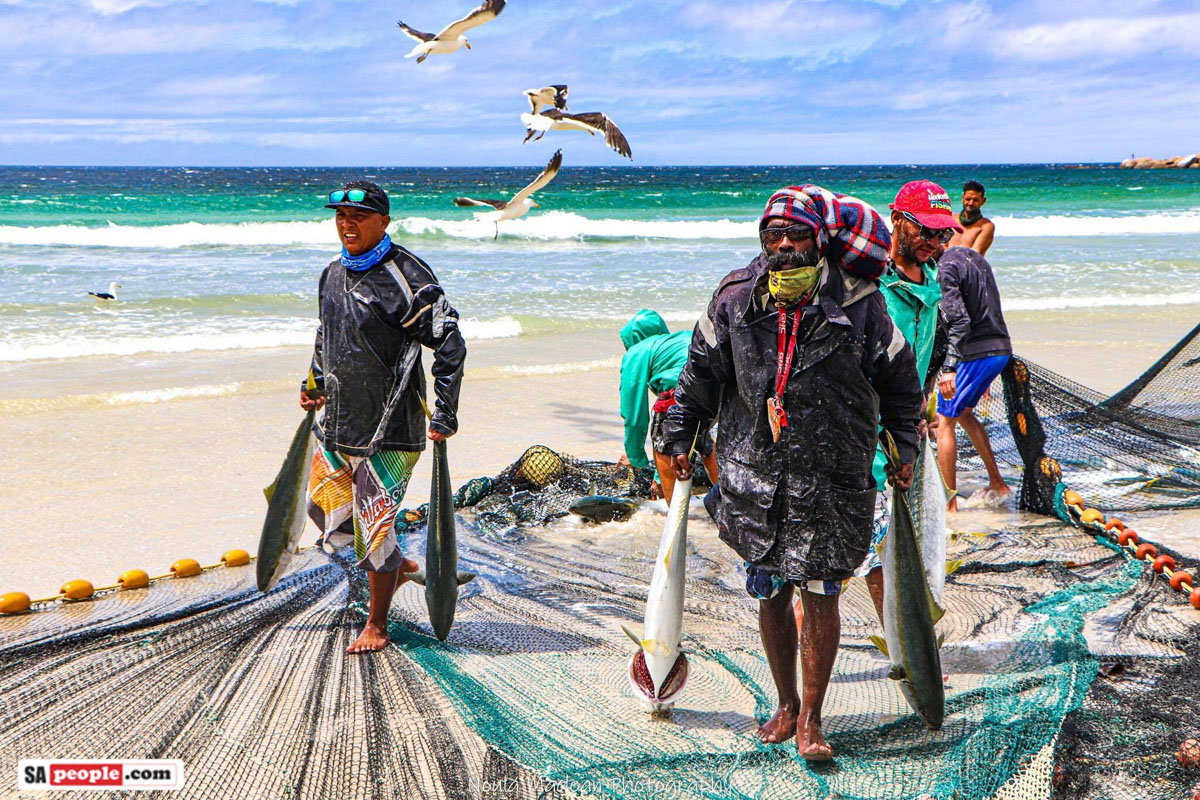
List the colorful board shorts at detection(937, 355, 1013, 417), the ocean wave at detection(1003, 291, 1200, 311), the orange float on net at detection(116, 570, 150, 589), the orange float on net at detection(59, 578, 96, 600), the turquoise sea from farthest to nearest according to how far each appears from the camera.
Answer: the ocean wave at detection(1003, 291, 1200, 311), the turquoise sea, the colorful board shorts at detection(937, 355, 1013, 417), the orange float on net at detection(116, 570, 150, 589), the orange float on net at detection(59, 578, 96, 600)

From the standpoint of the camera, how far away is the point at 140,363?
33.0 ft

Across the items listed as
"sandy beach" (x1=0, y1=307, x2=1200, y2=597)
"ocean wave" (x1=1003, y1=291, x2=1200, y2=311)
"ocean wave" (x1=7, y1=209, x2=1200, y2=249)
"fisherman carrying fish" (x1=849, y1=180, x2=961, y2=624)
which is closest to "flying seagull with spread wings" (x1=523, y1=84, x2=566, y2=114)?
"sandy beach" (x1=0, y1=307, x2=1200, y2=597)

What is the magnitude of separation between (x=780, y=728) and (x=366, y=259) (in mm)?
2139

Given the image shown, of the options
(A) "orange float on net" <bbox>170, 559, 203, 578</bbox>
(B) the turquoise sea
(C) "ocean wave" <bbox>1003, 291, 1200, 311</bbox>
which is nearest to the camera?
(A) "orange float on net" <bbox>170, 559, 203, 578</bbox>

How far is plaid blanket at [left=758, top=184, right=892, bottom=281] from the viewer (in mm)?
2830

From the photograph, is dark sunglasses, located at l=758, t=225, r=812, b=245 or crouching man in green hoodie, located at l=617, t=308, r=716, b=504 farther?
crouching man in green hoodie, located at l=617, t=308, r=716, b=504

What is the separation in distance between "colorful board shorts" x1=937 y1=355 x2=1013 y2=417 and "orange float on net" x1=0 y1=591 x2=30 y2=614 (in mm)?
4396

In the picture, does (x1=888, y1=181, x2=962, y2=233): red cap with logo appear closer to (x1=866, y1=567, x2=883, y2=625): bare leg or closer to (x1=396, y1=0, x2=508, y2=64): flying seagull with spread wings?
(x1=866, y1=567, x2=883, y2=625): bare leg

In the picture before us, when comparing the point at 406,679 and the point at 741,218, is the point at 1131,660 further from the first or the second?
the point at 741,218

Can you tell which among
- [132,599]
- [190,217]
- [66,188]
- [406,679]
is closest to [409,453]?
[406,679]

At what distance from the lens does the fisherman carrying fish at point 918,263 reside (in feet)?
12.6

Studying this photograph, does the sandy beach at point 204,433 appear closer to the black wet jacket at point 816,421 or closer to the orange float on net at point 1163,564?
the orange float on net at point 1163,564

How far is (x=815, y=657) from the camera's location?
2.94 metres

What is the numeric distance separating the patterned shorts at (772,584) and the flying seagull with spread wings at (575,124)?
4.84 metres
